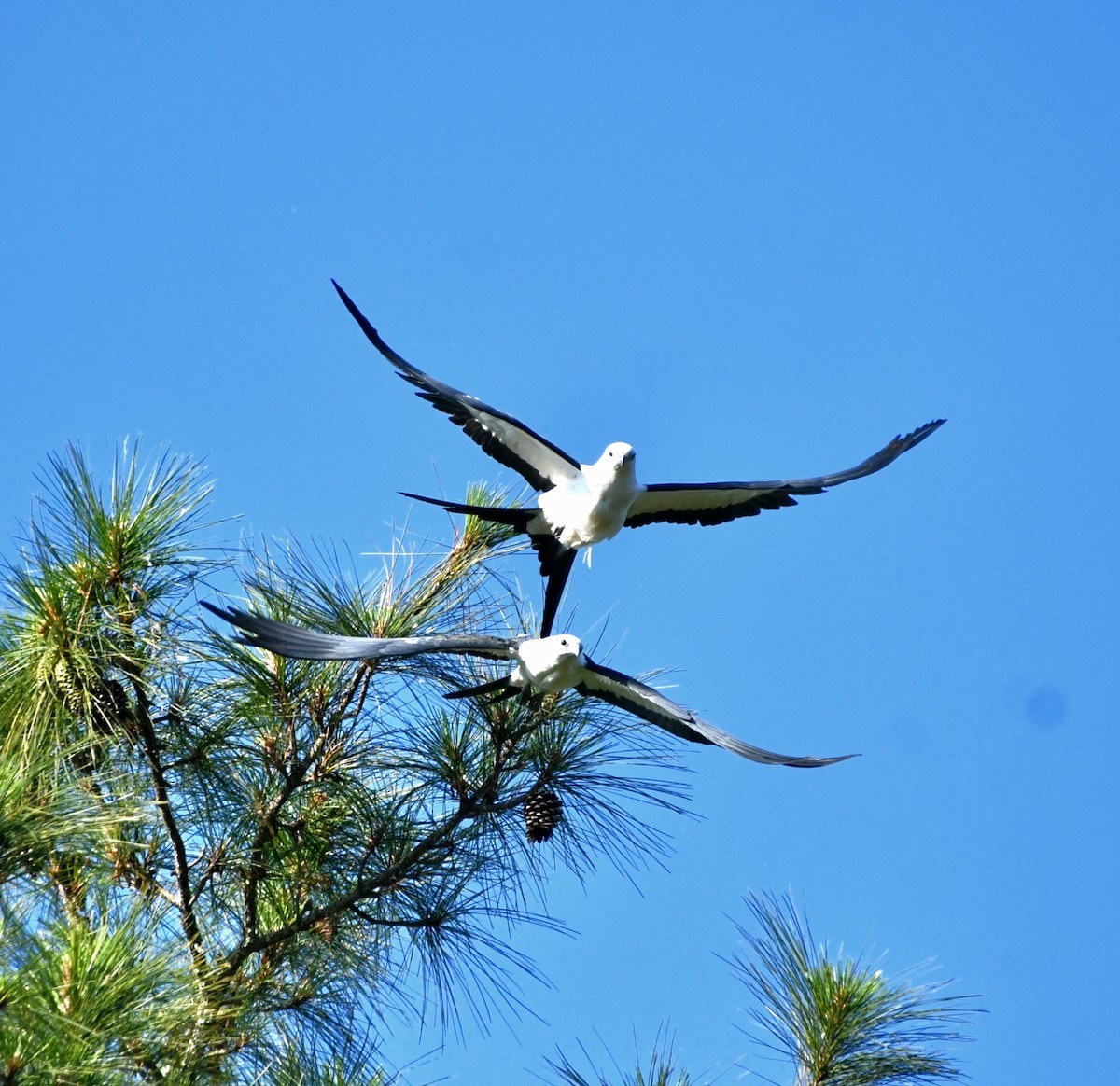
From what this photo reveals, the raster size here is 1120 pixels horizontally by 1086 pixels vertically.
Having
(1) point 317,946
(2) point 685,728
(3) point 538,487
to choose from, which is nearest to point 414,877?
(1) point 317,946

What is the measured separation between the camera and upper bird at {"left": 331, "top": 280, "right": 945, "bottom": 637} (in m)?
4.45

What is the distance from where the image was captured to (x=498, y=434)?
4684 mm

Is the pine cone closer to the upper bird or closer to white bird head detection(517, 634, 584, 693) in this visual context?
white bird head detection(517, 634, 584, 693)

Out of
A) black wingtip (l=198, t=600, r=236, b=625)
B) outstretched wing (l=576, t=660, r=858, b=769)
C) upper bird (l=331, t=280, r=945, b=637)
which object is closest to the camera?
black wingtip (l=198, t=600, r=236, b=625)

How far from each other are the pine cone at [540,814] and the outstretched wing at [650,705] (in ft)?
1.14

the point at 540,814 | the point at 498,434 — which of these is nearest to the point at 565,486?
the point at 498,434

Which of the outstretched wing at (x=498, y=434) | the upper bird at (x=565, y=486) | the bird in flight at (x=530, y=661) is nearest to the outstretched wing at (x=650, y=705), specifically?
the bird in flight at (x=530, y=661)

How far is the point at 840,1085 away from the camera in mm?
3201

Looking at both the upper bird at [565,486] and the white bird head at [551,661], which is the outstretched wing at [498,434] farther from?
the white bird head at [551,661]

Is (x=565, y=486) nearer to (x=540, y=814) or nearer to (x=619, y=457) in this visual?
(x=619, y=457)

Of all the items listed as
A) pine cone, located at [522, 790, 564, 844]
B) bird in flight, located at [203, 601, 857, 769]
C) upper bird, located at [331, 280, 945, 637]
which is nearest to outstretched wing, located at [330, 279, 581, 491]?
upper bird, located at [331, 280, 945, 637]

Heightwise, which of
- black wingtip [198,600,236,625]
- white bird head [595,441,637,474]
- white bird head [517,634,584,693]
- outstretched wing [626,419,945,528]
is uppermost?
outstretched wing [626,419,945,528]

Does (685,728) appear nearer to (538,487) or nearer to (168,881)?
(538,487)

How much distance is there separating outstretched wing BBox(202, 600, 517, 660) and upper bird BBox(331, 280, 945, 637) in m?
0.45
